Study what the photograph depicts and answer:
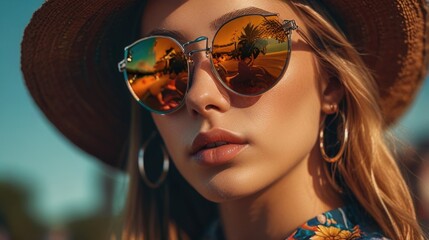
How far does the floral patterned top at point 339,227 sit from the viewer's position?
195 centimetres

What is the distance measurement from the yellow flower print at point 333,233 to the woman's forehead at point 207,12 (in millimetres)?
660

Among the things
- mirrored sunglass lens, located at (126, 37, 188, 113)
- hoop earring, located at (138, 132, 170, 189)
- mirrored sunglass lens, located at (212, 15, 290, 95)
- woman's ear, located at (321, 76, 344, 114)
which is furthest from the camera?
hoop earring, located at (138, 132, 170, 189)

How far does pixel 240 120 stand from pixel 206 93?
0.42 ft

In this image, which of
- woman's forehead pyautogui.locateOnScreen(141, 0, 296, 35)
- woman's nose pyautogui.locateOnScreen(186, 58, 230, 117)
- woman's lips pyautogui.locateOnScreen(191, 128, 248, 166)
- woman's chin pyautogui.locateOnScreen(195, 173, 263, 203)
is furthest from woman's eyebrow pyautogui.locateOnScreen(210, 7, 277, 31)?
woman's chin pyautogui.locateOnScreen(195, 173, 263, 203)

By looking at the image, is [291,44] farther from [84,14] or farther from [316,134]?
[84,14]

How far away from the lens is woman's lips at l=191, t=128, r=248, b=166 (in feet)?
6.34

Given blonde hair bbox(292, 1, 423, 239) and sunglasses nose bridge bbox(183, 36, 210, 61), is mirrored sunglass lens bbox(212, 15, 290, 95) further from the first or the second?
blonde hair bbox(292, 1, 423, 239)

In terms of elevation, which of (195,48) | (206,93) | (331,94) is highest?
(195,48)

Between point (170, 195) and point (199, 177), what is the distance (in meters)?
0.72

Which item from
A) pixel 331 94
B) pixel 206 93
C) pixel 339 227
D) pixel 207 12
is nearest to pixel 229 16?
pixel 207 12

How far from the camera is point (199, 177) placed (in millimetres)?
2023

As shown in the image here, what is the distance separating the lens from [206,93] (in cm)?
191

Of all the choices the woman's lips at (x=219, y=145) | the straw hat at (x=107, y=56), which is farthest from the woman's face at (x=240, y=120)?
the straw hat at (x=107, y=56)

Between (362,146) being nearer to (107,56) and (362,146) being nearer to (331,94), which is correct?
(331,94)
